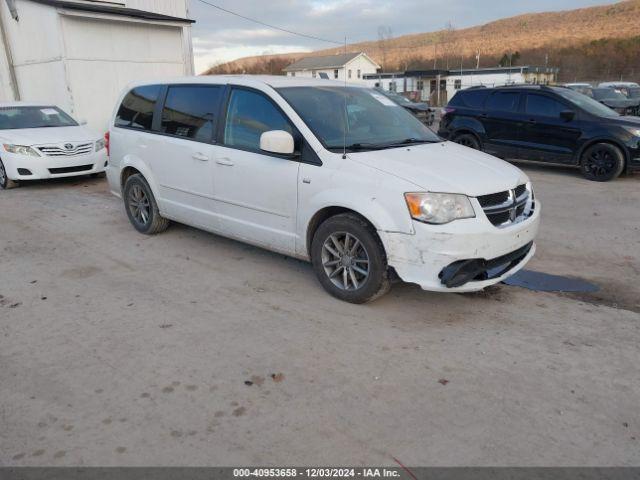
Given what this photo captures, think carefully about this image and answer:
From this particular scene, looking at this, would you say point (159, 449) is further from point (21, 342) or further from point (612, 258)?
point (612, 258)

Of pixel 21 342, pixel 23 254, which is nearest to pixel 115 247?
pixel 23 254

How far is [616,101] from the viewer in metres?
20.4

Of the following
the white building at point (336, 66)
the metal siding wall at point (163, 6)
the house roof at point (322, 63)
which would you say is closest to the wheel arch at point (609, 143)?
the metal siding wall at point (163, 6)

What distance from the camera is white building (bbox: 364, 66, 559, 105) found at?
46250 millimetres

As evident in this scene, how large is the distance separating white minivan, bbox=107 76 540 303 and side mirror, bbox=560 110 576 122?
5624mm

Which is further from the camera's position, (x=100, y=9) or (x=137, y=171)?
(x=100, y=9)

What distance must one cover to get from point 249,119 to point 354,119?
1.01 m

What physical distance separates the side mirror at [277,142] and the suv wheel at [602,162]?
763cm

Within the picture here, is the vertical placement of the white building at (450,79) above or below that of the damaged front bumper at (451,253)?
above

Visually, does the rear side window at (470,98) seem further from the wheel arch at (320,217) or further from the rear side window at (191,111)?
the wheel arch at (320,217)

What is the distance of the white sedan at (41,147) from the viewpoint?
9.21 m

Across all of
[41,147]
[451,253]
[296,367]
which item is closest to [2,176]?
[41,147]

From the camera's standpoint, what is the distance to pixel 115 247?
6086mm

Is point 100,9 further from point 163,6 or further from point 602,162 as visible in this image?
point 602,162
